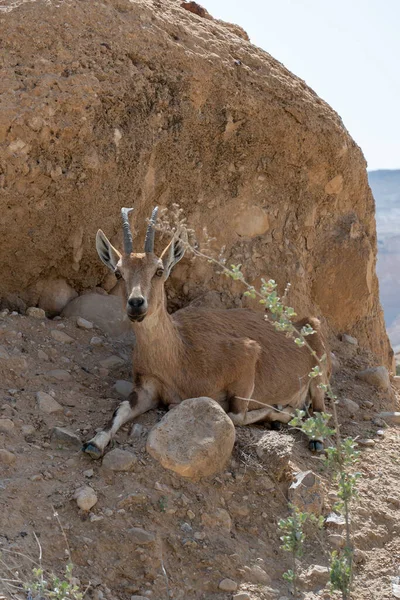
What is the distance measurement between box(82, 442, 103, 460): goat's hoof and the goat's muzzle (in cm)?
113

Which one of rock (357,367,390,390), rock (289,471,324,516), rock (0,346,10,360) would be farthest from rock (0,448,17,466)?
rock (357,367,390,390)

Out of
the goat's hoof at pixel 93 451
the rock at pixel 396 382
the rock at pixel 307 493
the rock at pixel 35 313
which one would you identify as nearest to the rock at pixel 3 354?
the rock at pixel 35 313

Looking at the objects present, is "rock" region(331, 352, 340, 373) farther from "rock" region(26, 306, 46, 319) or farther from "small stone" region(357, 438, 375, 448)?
"rock" region(26, 306, 46, 319)

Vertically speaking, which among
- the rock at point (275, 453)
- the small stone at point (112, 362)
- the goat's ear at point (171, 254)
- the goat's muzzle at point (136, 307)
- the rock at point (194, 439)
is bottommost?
the small stone at point (112, 362)

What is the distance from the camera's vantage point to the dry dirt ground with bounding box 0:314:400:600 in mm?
4891

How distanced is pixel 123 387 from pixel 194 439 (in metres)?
1.40

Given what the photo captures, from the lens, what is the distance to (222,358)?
718 centimetres

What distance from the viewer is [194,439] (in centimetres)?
580

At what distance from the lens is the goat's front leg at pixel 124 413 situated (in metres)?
5.66

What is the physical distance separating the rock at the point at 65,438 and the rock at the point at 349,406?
10.7ft

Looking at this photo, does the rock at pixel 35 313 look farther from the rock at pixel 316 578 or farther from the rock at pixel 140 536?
the rock at pixel 316 578

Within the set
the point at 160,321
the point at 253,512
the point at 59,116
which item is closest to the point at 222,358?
the point at 160,321

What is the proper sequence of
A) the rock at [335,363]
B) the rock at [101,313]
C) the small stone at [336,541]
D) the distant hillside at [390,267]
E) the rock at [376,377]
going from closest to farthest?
the small stone at [336,541]
the rock at [101,313]
the rock at [376,377]
the rock at [335,363]
the distant hillside at [390,267]

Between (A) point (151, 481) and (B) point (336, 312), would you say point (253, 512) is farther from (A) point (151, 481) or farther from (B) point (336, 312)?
(B) point (336, 312)
